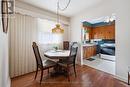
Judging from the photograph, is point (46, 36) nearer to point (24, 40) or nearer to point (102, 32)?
point (24, 40)

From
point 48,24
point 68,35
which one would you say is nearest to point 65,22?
point 68,35

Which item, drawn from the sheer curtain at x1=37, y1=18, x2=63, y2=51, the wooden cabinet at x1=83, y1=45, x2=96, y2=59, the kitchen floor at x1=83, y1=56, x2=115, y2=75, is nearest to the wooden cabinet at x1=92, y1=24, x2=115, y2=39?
the wooden cabinet at x1=83, y1=45, x2=96, y2=59

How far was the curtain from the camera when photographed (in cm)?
279

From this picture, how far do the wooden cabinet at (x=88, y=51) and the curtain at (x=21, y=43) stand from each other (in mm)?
3101

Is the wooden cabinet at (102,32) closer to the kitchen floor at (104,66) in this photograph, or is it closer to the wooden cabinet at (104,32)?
the wooden cabinet at (104,32)

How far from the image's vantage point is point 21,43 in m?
2.98

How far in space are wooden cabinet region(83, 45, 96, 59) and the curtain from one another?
3.10 metres

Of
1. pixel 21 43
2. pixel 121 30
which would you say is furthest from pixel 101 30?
pixel 21 43

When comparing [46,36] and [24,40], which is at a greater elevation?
[46,36]

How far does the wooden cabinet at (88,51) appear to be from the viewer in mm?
5383

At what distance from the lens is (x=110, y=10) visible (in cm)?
296

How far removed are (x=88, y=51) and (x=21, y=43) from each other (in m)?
4.00

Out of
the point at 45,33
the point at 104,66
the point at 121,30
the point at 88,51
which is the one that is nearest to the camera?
the point at 121,30

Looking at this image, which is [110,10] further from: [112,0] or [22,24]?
[22,24]
